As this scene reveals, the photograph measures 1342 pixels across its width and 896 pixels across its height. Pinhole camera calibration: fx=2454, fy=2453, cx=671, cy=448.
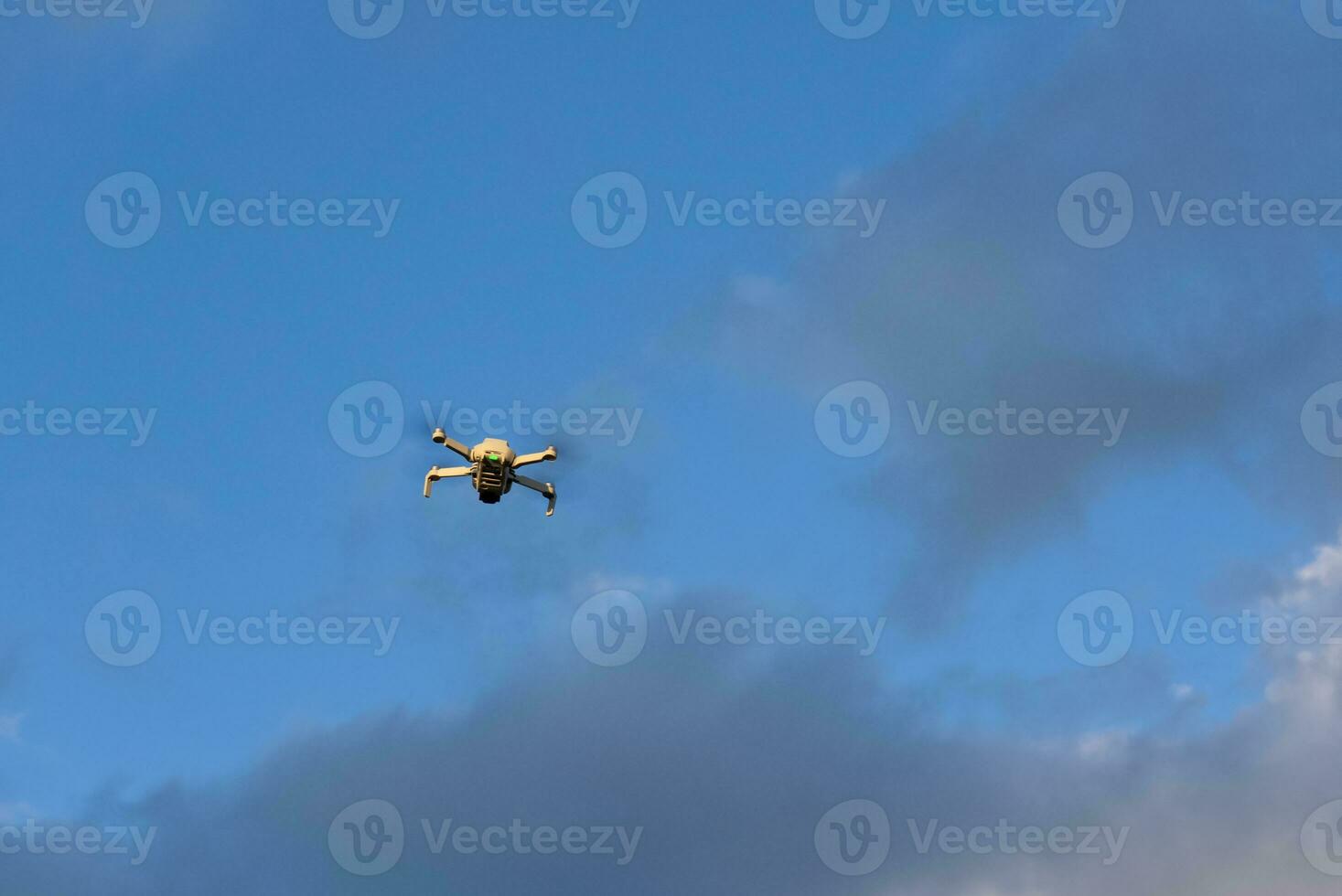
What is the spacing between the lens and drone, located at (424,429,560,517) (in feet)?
462

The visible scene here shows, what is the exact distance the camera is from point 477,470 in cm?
14150

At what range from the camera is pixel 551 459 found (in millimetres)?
143875

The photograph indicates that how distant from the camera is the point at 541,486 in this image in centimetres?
14425

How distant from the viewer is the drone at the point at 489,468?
462ft

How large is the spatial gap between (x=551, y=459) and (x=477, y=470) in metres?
4.83

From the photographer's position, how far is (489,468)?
463 ft

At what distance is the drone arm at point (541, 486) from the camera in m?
143

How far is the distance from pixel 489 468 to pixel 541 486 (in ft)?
14.2

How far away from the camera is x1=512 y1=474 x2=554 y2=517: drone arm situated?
143 m
